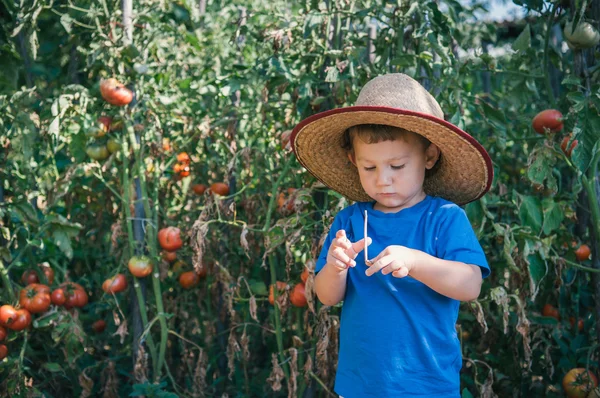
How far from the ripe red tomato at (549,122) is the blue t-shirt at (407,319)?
2.69 ft

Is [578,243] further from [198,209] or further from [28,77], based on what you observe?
[28,77]

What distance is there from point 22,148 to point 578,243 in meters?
1.87

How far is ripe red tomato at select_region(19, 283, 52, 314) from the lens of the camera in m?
2.23

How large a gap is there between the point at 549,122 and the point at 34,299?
1710 mm

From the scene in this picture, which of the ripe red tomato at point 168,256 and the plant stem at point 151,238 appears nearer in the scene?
the plant stem at point 151,238

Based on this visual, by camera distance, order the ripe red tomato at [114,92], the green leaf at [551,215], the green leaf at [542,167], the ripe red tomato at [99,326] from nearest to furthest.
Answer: the green leaf at [542,167] < the green leaf at [551,215] < the ripe red tomato at [114,92] < the ripe red tomato at [99,326]

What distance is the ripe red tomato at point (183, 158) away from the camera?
240 cm

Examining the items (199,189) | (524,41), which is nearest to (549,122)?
(524,41)

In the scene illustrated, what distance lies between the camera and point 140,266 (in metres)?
2.18

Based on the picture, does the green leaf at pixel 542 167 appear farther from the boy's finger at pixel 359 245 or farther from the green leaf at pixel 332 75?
the boy's finger at pixel 359 245

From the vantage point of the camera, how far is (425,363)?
1.32 meters

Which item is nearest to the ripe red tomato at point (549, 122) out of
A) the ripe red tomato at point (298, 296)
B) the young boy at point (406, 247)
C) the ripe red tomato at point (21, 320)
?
the young boy at point (406, 247)

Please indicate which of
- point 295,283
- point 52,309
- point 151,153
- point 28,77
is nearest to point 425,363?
point 295,283

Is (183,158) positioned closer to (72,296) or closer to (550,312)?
(72,296)
